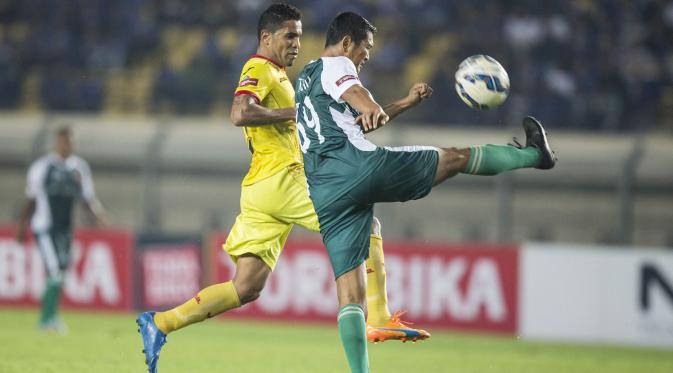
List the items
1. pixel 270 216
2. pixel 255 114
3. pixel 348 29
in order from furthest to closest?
1. pixel 270 216
2. pixel 255 114
3. pixel 348 29

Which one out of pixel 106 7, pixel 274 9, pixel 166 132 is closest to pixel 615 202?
pixel 166 132

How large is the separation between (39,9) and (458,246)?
1084 centimetres

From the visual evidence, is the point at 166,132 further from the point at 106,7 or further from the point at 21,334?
the point at 21,334

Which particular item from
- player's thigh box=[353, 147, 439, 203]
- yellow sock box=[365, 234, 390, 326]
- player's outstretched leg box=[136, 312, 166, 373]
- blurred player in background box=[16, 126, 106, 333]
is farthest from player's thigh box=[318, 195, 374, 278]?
blurred player in background box=[16, 126, 106, 333]

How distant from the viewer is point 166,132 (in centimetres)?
1778

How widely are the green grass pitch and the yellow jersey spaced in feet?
6.55

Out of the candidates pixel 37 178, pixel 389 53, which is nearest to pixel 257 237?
pixel 37 178

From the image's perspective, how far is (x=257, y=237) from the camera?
7621mm

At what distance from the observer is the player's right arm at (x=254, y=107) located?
748 cm

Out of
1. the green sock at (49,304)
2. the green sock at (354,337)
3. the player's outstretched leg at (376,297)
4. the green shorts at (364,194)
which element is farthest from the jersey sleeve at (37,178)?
the green sock at (354,337)

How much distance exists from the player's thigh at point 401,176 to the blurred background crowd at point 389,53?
35.8ft

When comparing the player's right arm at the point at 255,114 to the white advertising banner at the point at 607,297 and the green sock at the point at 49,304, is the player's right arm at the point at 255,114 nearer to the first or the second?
the green sock at the point at 49,304

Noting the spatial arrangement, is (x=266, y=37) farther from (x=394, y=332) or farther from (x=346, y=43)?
(x=394, y=332)

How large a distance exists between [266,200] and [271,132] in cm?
51
